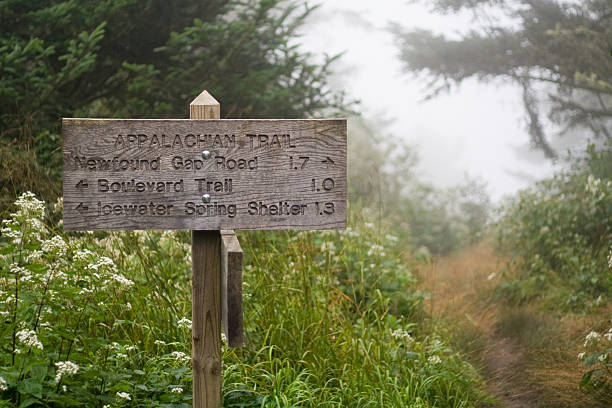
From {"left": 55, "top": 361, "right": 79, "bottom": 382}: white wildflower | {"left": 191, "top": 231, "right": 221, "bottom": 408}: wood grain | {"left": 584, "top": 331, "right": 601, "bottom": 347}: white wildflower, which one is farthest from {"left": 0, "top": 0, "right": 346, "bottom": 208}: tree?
{"left": 584, "top": 331, "right": 601, "bottom": 347}: white wildflower

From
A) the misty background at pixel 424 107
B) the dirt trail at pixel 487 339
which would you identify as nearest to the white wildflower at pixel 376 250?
the dirt trail at pixel 487 339

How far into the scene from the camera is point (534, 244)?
752cm

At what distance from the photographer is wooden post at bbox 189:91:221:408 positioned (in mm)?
2604

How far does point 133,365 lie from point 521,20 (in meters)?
11.4

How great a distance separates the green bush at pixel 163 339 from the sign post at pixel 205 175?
0.34m

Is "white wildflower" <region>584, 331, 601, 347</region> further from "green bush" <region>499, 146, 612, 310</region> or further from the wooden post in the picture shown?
the wooden post

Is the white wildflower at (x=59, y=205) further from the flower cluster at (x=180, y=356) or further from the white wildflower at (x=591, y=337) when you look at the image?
the white wildflower at (x=591, y=337)

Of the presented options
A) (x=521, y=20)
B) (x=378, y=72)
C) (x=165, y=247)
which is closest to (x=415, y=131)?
(x=378, y=72)

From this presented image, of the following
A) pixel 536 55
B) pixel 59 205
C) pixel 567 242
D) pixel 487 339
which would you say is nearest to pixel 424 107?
pixel 536 55

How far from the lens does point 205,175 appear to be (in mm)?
2471

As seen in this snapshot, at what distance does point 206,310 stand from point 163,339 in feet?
3.05

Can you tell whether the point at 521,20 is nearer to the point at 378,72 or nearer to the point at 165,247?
the point at 165,247

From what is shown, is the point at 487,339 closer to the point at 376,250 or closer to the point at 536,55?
the point at 376,250

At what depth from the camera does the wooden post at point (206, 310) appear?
2604 millimetres
